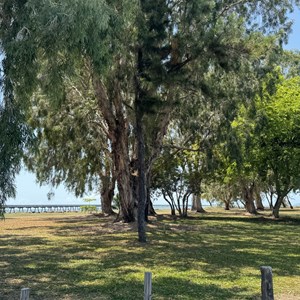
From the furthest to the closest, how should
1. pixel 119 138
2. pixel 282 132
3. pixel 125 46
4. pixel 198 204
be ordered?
pixel 198 204
pixel 282 132
pixel 119 138
pixel 125 46

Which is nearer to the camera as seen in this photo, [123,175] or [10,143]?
[10,143]

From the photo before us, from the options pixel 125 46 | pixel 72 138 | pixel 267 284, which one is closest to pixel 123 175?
pixel 72 138

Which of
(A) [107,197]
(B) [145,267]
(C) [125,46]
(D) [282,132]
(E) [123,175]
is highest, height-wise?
(C) [125,46]

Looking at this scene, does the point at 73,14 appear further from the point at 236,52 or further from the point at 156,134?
the point at 156,134

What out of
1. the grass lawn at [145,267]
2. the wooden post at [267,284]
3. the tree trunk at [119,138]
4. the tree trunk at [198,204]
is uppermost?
the tree trunk at [119,138]

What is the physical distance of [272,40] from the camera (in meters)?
16.2

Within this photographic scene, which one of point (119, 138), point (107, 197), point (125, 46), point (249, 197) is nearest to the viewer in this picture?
point (125, 46)

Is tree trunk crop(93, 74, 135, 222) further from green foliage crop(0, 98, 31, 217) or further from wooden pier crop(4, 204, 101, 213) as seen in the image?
wooden pier crop(4, 204, 101, 213)

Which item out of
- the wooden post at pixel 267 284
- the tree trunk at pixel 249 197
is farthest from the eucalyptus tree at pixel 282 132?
the wooden post at pixel 267 284

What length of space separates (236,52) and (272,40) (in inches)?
66.3

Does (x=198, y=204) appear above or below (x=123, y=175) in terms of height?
below

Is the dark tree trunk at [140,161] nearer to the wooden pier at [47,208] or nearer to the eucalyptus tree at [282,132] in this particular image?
the eucalyptus tree at [282,132]

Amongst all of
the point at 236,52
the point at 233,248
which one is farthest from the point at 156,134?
the point at 233,248

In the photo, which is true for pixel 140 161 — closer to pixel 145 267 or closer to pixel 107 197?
pixel 145 267
